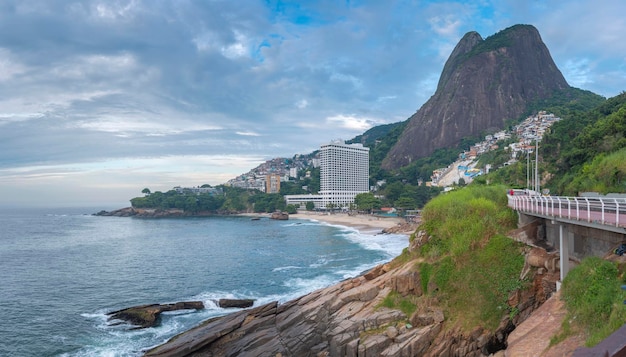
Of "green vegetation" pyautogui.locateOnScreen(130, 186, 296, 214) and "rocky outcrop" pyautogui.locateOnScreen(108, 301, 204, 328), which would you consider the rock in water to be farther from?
"green vegetation" pyautogui.locateOnScreen(130, 186, 296, 214)

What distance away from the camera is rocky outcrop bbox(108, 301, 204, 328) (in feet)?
97.8

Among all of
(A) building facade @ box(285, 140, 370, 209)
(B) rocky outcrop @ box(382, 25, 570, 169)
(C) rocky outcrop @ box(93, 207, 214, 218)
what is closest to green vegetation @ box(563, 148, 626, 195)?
(A) building facade @ box(285, 140, 370, 209)

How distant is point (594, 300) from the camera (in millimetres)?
13672

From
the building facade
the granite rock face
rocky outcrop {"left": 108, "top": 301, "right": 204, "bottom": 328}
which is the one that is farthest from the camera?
the building facade

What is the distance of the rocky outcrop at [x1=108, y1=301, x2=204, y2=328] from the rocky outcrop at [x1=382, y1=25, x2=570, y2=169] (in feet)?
541

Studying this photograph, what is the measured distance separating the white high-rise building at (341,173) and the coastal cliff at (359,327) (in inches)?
5646

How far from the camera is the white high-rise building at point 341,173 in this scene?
17550 centimetres

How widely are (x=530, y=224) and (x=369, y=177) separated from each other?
175215 millimetres

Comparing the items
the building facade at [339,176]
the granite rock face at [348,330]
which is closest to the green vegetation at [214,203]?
the building facade at [339,176]

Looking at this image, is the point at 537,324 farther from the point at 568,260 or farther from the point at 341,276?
the point at 341,276

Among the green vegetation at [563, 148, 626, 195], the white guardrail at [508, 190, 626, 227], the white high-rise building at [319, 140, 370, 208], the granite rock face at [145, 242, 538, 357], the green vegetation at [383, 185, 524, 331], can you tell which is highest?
the white high-rise building at [319, 140, 370, 208]

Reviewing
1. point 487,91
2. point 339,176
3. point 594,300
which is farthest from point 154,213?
point 594,300

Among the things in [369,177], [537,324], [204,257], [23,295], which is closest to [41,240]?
[204,257]

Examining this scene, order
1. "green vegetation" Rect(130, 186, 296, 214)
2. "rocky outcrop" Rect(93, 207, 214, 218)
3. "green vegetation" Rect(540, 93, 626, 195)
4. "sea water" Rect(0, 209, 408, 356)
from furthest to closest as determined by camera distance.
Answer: "green vegetation" Rect(130, 186, 296, 214), "rocky outcrop" Rect(93, 207, 214, 218), "green vegetation" Rect(540, 93, 626, 195), "sea water" Rect(0, 209, 408, 356)
